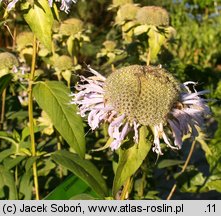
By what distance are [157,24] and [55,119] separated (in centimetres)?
57

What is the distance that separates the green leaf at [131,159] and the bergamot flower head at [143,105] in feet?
0.05

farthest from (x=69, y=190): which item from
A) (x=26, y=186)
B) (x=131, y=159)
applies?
(x=131, y=159)

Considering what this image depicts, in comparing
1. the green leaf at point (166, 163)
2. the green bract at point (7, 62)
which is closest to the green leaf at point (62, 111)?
the green bract at point (7, 62)

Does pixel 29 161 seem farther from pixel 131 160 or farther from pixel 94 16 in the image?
pixel 94 16

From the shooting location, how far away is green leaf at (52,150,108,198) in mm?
1031

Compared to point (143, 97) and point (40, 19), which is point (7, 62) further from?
point (143, 97)

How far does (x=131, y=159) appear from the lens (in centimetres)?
86

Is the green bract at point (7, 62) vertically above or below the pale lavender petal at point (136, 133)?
above

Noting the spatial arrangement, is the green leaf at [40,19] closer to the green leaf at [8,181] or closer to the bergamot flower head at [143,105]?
the bergamot flower head at [143,105]

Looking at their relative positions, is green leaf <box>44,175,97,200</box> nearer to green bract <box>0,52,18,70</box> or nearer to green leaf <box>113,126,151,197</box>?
green leaf <box>113,126,151,197</box>

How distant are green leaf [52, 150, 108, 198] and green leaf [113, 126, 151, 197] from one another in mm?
168

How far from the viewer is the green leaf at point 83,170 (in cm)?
103

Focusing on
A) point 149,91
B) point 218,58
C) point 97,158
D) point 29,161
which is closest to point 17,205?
point 29,161

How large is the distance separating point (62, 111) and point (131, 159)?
0.27m
